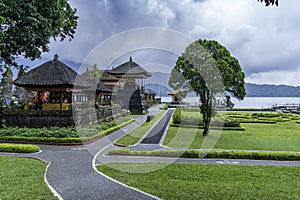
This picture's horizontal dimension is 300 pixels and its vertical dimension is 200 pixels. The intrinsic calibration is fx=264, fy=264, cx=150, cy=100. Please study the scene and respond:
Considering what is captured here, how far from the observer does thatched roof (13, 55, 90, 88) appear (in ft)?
57.8

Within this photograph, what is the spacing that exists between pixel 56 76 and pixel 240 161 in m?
13.1

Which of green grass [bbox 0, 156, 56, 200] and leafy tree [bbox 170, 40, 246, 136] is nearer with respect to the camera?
green grass [bbox 0, 156, 56, 200]

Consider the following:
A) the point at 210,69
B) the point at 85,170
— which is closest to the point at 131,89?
the point at 210,69

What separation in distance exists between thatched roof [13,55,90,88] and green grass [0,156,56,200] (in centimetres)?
791

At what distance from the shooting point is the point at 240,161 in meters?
10.3

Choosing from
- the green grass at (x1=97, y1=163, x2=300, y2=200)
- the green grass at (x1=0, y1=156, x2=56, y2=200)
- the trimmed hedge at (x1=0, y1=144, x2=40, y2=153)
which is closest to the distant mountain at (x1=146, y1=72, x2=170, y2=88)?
the trimmed hedge at (x1=0, y1=144, x2=40, y2=153)

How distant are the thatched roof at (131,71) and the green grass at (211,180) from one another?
979 inches

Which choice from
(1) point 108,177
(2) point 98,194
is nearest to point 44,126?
(1) point 108,177

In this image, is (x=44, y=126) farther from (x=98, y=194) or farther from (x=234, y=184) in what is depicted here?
(x=234, y=184)

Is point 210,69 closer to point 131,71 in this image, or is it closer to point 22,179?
point 22,179

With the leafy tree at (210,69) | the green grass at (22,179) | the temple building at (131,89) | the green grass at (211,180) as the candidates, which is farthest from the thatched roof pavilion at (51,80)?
the temple building at (131,89)

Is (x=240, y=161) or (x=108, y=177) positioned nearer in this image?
(x=108, y=177)

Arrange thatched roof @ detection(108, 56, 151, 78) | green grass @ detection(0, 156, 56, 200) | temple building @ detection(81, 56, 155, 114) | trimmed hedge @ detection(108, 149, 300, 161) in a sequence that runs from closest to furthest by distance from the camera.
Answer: green grass @ detection(0, 156, 56, 200) < trimmed hedge @ detection(108, 149, 300, 161) < thatched roof @ detection(108, 56, 151, 78) < temple building @ detection(81, 56, 155, 114)

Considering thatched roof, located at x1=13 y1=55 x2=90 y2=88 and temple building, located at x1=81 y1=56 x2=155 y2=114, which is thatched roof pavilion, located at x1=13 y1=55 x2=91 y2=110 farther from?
temple building, located at x1=81 y1=56 x2=155 y2=114
